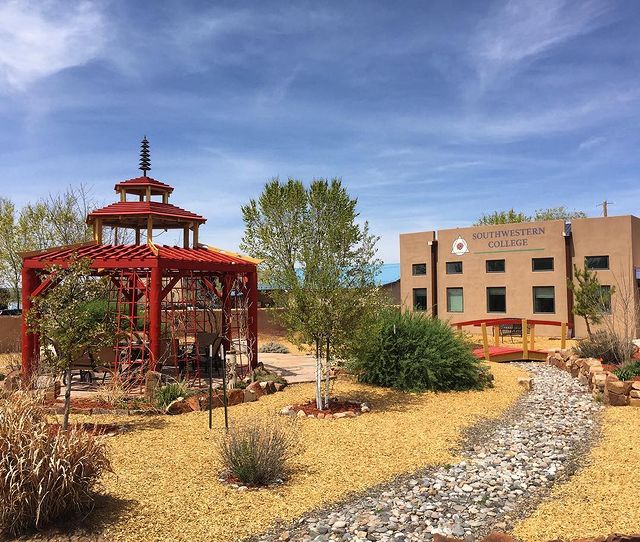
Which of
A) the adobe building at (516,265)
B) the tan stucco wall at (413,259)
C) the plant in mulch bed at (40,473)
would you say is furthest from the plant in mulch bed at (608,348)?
the plant in mulch bed at (40,473)

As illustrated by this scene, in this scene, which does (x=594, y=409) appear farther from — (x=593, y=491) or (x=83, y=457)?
(x=83, y=457)

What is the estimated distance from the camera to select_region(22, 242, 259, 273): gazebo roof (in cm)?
1186

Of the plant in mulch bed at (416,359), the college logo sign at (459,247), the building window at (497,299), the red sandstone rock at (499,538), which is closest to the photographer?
the red sandstone rock at (499,538)

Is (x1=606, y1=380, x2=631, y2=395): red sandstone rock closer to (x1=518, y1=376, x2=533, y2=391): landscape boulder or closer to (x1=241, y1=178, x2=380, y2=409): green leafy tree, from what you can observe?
(x1=518, y1=376, x2=533, y2=391): landscape boulder

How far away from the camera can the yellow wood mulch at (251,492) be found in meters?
5.29

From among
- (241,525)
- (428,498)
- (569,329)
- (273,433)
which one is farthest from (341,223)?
(569,329)

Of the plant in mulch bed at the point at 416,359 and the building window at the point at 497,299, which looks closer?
the plant in mulch bed at the point at 416,359

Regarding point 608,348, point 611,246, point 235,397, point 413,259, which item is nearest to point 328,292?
point 235,397

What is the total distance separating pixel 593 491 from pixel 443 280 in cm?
2255

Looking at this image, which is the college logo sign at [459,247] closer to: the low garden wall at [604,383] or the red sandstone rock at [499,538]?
the low garden wall at [604,383]

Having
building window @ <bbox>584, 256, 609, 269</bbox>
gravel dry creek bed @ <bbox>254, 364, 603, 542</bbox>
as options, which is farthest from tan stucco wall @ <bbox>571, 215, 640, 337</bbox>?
gravel dry creek bed @ <bbox>254, 364, 603, 542</bbox>

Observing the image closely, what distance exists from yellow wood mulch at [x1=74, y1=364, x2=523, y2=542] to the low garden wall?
87.9 inches

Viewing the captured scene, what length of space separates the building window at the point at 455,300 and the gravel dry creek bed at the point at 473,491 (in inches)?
706

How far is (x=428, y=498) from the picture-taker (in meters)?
6.16
